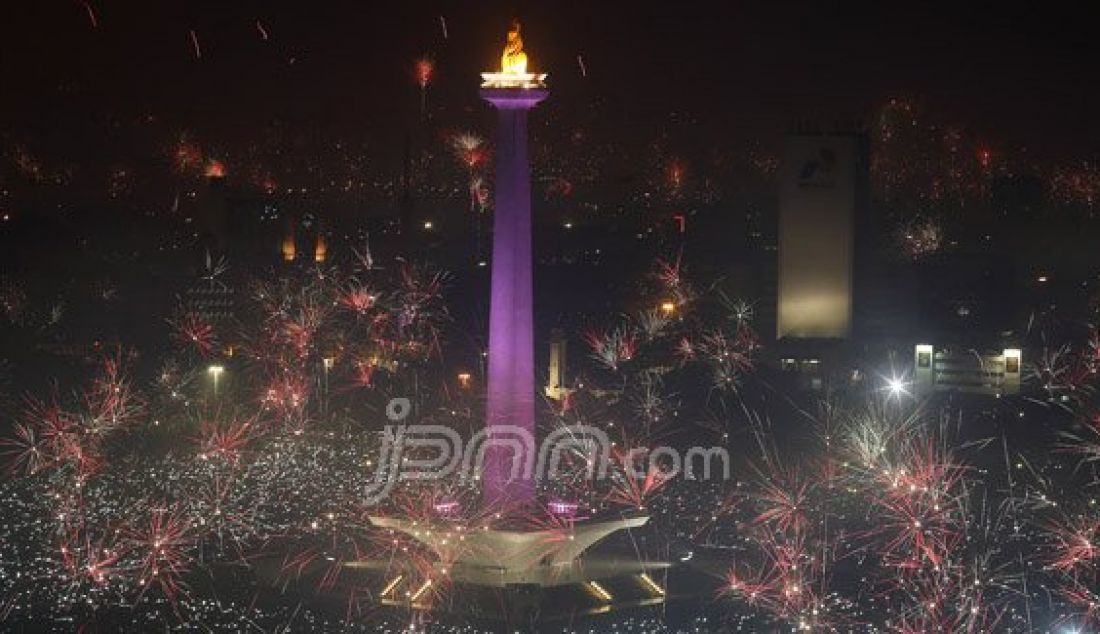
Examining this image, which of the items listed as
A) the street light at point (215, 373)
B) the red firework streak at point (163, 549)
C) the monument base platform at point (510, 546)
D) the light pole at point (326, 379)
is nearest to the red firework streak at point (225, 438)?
the street light at point (215, 373)

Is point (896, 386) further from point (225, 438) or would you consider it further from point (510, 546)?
point (510, 546)

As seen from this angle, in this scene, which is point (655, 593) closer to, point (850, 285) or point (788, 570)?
point (788, 570)

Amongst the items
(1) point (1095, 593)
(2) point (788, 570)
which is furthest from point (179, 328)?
(1) point (1095, 593)

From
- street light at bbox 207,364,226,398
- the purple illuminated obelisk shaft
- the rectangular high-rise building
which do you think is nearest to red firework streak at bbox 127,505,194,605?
the purple illuminated obelisk shaft

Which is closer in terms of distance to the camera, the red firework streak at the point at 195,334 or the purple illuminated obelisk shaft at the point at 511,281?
the purple illuminated obelisk shaft at the point at 511,281

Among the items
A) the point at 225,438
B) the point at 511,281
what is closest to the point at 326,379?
the point at 225,438

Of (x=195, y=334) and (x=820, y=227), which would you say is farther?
(x=820, y=227)

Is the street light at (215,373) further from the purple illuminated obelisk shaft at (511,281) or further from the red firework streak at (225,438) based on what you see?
the purple illuminated obelisk shaft at (511,281)

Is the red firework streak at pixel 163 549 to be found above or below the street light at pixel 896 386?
below
